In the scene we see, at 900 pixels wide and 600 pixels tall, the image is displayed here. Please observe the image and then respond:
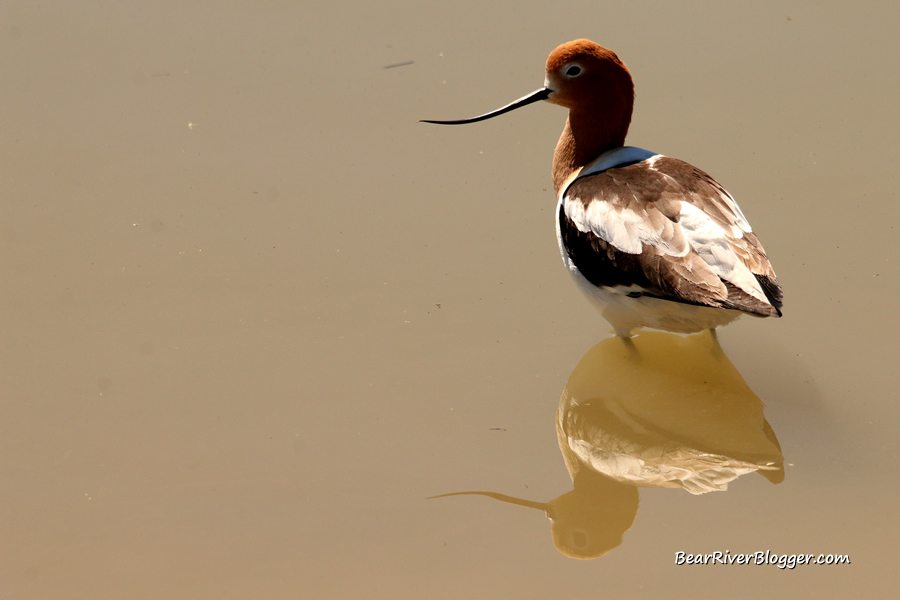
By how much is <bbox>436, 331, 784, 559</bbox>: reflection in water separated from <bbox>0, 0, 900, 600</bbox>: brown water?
2 cm

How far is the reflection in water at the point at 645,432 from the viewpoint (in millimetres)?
4078

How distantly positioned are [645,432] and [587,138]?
70.0 inches

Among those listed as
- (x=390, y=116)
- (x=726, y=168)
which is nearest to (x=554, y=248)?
(x=726, y=168)

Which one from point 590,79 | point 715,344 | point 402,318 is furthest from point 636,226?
point 402,318

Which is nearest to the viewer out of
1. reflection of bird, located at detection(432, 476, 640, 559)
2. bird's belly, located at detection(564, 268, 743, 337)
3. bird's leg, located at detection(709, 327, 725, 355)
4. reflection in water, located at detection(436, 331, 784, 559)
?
reflection of bird, located at detection(432, 476, 640, 559)

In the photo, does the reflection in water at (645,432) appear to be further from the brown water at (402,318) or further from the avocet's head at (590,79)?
the avocet's head at (590,79)

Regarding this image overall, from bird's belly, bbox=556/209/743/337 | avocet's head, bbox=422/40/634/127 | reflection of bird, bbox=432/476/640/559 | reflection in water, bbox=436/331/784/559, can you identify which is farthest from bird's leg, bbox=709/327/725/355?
avocet's head, bbox=422/40/634/127

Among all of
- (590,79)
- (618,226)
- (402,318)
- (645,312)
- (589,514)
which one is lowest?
(589,514)

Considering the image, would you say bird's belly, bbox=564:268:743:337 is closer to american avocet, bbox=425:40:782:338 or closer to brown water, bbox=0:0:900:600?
american avocet, bbox=425:40:782:338

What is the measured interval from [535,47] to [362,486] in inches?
152

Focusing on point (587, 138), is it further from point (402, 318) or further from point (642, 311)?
point (402, 318)

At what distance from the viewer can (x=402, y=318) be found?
504 centimetres

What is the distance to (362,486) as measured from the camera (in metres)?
Result: 4.20

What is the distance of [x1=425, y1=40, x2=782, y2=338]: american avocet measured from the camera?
4.22 meters
